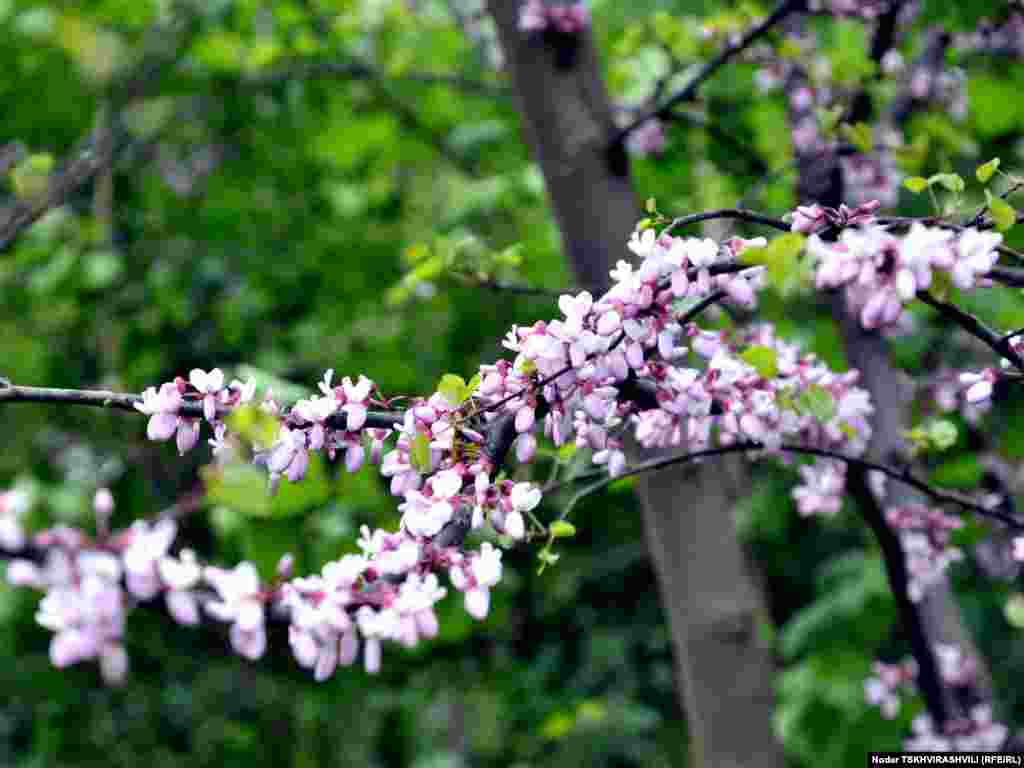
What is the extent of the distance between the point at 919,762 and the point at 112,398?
60.1 inches

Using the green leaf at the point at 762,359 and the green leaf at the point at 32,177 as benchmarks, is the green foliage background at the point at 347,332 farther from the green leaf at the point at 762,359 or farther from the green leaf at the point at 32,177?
the green leaf at the point at 762,359

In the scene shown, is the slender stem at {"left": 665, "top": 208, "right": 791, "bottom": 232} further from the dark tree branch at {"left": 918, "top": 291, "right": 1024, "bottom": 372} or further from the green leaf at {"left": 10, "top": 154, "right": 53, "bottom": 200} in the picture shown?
the green leaf at {"left": 10, "top": 154, "right": 53, "bottom": 200}

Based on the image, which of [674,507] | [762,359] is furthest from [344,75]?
[762,359]

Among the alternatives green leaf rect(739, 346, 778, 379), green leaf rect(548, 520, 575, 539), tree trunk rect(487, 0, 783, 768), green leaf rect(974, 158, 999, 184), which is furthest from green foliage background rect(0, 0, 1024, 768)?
green leaf rect(739, 346, 778, 379)

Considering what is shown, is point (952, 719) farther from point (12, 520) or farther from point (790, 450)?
point (12, 520)

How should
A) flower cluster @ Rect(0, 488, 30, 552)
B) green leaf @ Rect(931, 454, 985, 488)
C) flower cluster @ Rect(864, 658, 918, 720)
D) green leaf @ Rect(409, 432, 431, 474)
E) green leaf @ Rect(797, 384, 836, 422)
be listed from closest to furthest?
1. flower cluster @ Rect(0, 488, 30, 552)
2. green leaf @ Rect(409, 432, 431, 474)
3. green leaf @ Rect(797, 384, 836, 422)
4. flower cluster @ Rect(864, 658, 918, 720)
5. green leaf @ Rect(931, 454, 985, 488)

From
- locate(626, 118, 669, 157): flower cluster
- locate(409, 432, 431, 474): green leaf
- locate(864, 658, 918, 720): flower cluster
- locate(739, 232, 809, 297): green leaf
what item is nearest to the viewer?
locate(739, 232, 809, 297): green leaf

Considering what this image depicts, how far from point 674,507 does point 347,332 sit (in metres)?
2.26

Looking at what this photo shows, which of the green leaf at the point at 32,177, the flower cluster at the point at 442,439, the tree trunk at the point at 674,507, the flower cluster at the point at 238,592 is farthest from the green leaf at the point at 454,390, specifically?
the tree trunk at the point at 674,507

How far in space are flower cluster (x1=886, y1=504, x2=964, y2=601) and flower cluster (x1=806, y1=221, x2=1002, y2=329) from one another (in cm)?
99

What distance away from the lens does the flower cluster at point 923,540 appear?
1852 millimetres

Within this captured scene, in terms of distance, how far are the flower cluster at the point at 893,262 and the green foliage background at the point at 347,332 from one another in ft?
5.14

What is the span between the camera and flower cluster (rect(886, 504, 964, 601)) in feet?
6.07

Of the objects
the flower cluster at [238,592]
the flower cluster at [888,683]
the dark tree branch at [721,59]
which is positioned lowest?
the flower cluster at [888,683]
